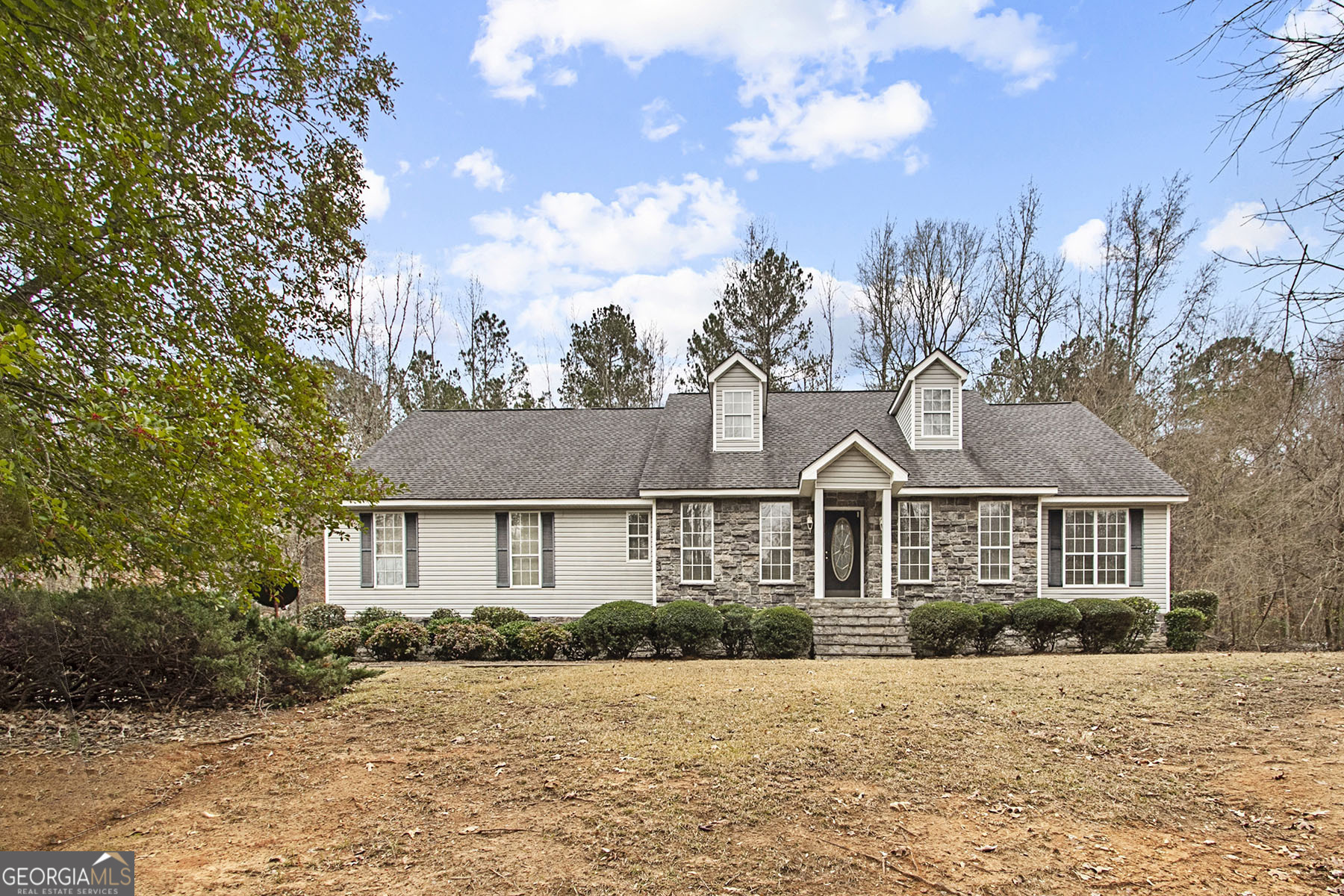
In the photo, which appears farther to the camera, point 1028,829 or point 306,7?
point 306,7

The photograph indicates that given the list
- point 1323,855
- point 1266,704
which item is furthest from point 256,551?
point 1266,704

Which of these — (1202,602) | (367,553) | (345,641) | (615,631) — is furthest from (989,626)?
(367,553)

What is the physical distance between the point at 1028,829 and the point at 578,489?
12962mm

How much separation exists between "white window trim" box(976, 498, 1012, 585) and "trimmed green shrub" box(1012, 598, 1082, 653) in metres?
2.18

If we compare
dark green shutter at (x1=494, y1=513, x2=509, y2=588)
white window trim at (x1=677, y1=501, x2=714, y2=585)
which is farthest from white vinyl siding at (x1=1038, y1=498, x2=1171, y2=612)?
dark green shutter at (x1=494, y1=513, x2=509, y2=588)

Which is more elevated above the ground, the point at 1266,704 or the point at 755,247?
the point at 755,247

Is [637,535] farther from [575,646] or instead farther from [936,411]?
[936,411]

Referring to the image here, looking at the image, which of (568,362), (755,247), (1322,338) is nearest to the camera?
(1322,338)

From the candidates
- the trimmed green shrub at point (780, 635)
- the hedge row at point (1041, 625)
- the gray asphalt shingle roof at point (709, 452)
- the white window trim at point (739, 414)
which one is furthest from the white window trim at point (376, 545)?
the hedge row at point (1041, 625)

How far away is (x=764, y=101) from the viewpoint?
15.6 metres

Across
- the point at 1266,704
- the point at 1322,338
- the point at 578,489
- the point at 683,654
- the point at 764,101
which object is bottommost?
the point at 683,654

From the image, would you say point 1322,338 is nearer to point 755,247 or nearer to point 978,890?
point 978,890

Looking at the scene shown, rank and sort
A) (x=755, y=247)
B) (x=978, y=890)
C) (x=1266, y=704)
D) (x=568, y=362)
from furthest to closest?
(x=568, y=362)
(x=755, y=247)
(x=1266, y=704)
(x=978, y=890)

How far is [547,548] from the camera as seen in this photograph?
16297mm
